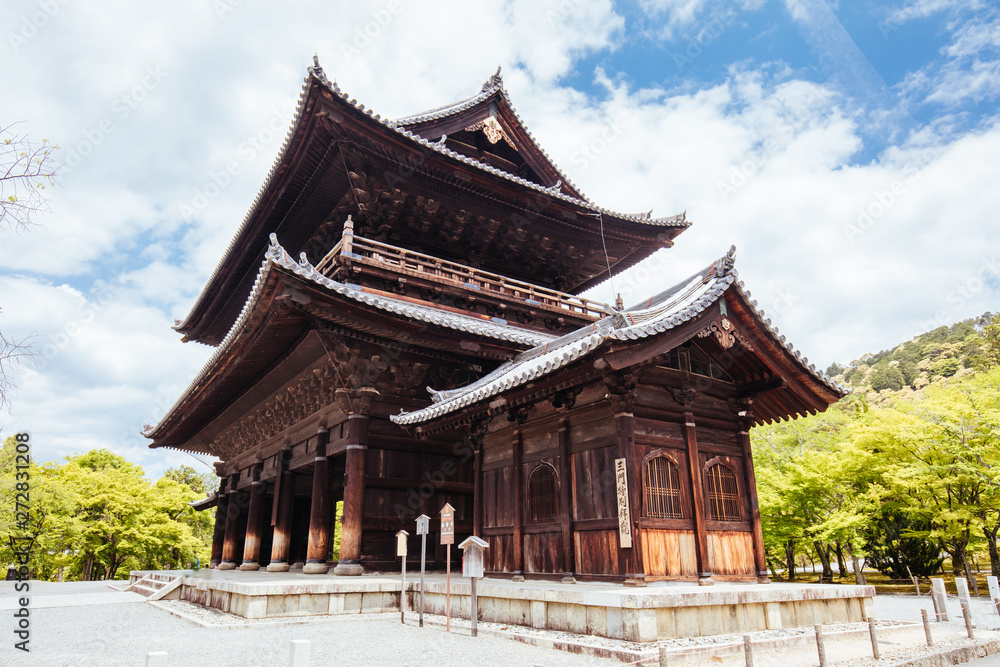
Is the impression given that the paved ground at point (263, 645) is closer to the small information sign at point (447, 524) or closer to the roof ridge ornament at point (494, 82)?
the small information sign at point (447, 524)

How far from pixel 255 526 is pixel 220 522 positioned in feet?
19.0

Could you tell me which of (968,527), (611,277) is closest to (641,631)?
(611,277)

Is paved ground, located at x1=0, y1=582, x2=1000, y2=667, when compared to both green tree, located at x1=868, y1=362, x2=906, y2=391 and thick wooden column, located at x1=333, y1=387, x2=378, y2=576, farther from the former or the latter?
green tree, located at x1=868, y1=362, x2=906, y2=391

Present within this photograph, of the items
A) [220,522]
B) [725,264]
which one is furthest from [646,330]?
[220,522]

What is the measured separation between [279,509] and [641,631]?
11.9 m

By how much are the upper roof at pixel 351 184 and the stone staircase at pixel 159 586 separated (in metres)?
9.83

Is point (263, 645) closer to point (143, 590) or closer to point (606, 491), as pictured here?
point (606, 491)

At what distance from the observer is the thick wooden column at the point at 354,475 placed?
39.8 ft

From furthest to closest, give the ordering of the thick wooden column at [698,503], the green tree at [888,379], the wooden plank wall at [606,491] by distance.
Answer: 1. the green tree at [888,379]
2. the thick wooden column at [698,503]
3. the wooden plank wall at [606,491]

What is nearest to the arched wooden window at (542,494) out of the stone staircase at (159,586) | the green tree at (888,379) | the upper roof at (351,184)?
the upper roof at (351,184)

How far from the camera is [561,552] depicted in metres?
→ 9.74

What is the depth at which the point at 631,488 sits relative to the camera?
866 cm

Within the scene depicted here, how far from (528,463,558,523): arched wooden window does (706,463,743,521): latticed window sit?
2.59 m

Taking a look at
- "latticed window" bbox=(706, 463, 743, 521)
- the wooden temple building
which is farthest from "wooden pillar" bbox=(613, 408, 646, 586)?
"latticed window" bbox=(706, 463, 743, 521)
